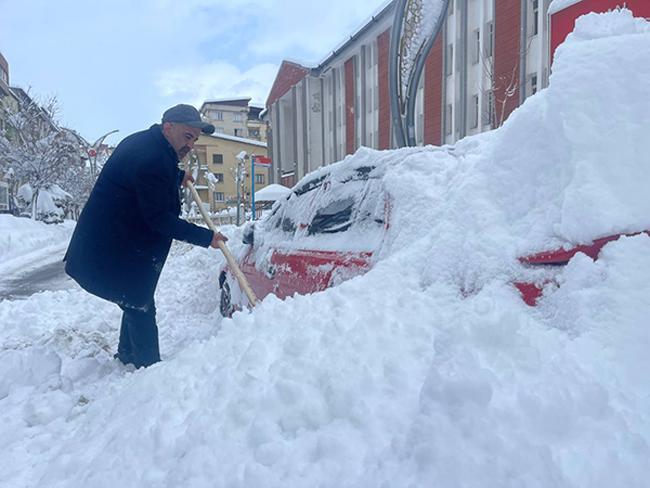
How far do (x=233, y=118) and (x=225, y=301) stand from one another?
69.6m

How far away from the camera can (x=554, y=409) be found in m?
1.28

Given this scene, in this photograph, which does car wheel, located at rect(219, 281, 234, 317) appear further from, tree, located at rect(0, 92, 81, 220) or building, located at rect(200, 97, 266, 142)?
building, located at rect(200, 97, 266, 142)

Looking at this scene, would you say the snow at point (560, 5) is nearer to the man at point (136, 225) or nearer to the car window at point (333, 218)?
the car window at point (333, 218)

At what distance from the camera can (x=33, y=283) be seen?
27.5 ft

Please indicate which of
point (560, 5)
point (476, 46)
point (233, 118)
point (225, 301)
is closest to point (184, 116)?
point (225, 301)

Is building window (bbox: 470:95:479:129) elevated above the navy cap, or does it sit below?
above

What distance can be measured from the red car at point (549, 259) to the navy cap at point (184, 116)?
2.35 m

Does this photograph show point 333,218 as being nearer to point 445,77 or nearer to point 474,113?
point 474,113

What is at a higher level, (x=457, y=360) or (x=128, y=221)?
(x=128, y=221)

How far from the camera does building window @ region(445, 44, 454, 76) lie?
57.0ft

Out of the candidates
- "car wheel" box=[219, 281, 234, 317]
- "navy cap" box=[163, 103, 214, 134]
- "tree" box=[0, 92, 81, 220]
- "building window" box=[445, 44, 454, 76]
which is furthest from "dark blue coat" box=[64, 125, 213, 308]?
"tree" box=[0, 92, 81, 220]

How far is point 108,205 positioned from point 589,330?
2770 millimetres

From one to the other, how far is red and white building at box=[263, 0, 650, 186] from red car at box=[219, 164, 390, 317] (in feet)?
13.7

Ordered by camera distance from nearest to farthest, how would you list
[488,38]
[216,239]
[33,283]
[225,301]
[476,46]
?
[216,239], [225,301], [33,283], [488,38], [476,46]
